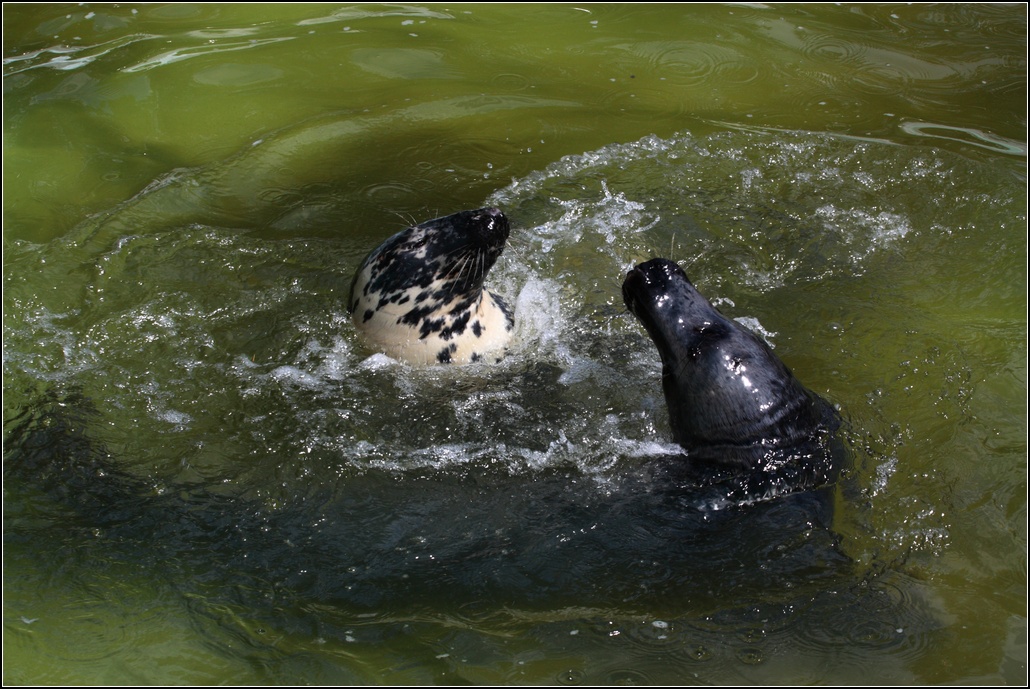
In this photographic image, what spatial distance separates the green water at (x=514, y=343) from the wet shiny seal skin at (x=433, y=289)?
144 mm

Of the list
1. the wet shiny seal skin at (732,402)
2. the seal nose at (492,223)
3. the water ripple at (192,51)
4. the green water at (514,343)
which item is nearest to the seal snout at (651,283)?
the wet shiny seal skin at (732,402)

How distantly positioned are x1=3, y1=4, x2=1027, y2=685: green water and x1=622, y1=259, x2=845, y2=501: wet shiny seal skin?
0.18m

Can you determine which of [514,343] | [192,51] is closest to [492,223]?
[514,343]

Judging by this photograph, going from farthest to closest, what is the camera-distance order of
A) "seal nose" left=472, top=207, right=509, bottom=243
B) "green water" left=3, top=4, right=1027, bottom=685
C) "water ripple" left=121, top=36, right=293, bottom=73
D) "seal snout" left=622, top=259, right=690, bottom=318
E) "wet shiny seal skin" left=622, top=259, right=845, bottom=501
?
"water ripple" left=121, top=36, right=293, bottom=73, "seal nose" left=472, top=207, right=509, bottom=243, "seal snout" left=622, top=259, right=690, bottom=318, "wet shiny seal skin" left=622, top=259, right=845, bottom=501, "green water" left=3, top=4, right=1027, bottom=685

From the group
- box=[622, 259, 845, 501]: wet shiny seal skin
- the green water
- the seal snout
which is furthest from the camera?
the seal snout

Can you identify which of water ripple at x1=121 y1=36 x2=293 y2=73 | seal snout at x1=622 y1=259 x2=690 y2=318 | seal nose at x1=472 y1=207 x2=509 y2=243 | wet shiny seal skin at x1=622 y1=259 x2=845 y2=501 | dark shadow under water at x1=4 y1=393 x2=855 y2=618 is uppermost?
water ripple at x1=121 y1=36 x2=293 y2=73

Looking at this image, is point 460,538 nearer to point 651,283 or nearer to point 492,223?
point 651,283

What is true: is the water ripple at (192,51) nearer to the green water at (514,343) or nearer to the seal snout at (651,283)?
the green water at (514,343)

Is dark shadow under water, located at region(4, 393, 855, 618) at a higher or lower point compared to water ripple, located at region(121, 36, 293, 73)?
lower

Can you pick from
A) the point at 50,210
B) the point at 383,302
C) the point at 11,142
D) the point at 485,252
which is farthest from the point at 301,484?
the point at 11,142

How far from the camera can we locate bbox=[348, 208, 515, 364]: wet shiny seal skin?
4.34 meters

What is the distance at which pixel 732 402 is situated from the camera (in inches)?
139

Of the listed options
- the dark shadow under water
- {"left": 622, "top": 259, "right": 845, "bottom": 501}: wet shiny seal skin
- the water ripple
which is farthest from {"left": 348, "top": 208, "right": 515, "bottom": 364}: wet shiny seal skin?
the water ripple

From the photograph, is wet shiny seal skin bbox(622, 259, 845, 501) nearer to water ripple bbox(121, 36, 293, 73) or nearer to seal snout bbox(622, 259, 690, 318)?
seal snout bbox(622, 259, 690, 318)
